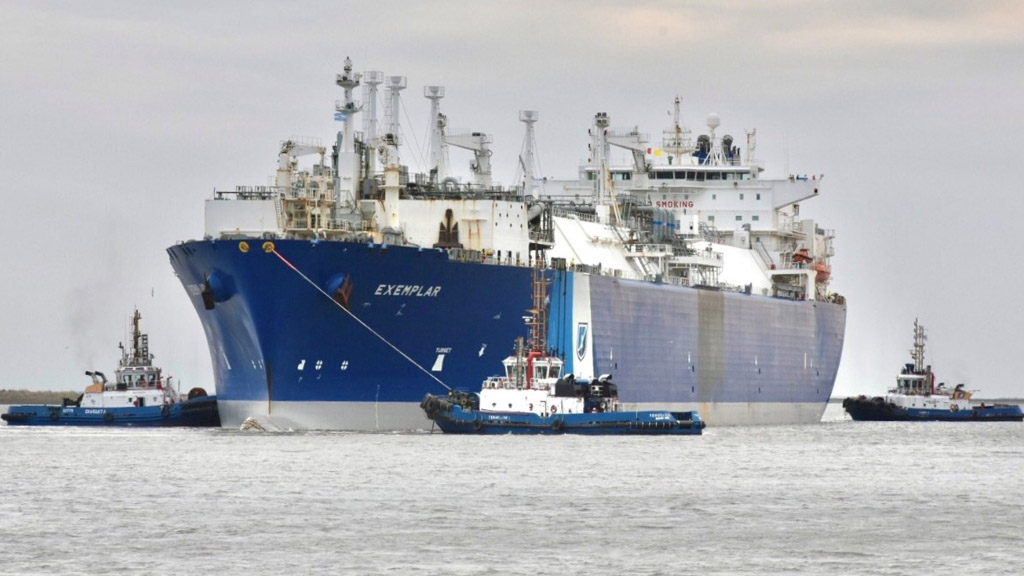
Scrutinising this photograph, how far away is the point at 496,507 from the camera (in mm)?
36406

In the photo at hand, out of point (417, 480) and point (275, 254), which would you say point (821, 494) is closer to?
point (417, 480)

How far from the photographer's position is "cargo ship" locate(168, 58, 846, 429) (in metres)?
56.1

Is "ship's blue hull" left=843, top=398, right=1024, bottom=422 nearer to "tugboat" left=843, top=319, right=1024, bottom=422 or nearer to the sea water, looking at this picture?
"tugboat" left=843, top=319, right=1024, bottom=422

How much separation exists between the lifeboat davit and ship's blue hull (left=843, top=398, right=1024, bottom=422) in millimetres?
6032

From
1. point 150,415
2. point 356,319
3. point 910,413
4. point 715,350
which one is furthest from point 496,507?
point 910,413

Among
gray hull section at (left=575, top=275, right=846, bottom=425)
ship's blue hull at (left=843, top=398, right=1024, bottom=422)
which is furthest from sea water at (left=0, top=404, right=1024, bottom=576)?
ship's blue hull at (left=843, top=398, right=1024, bottom=422)

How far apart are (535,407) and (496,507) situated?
19.4 meters

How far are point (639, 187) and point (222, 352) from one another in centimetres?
2955

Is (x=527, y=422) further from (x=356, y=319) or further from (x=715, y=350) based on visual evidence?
(x=715, y=350)

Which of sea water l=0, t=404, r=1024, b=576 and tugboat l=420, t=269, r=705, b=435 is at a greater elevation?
tugboat l=420, t=269, r=705, b=435

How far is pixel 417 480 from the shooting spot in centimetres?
4147

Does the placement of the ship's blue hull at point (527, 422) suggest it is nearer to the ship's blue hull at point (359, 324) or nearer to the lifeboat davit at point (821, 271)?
the ship's blue hull at point (359, 324)

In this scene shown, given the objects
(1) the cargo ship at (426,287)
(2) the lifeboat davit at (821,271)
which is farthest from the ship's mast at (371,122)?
(2) the lifeboat davit at (821,271)

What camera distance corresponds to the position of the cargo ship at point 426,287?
184ft
